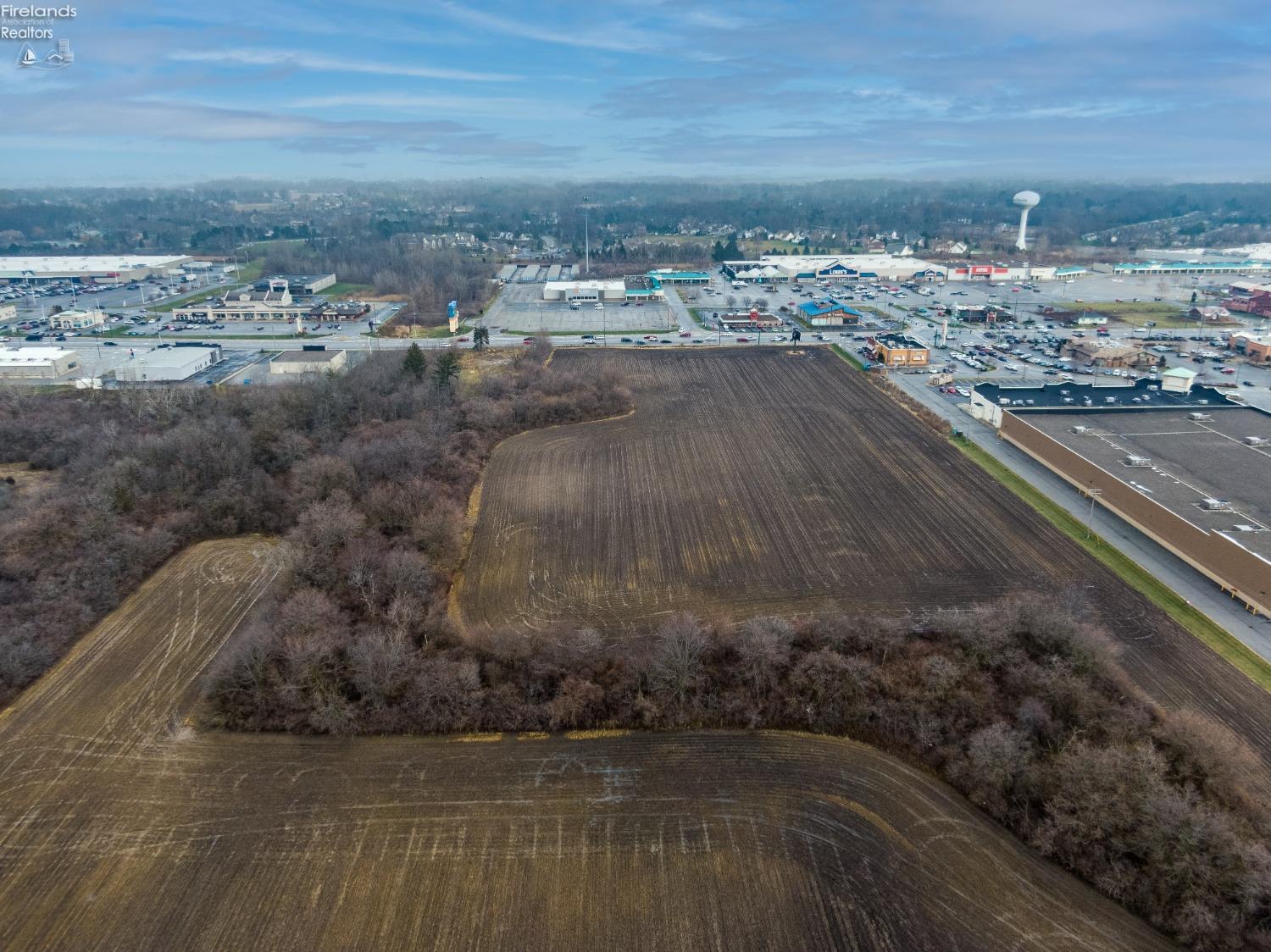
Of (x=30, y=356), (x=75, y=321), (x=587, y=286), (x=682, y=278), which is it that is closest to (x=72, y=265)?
(x=75, y=321)

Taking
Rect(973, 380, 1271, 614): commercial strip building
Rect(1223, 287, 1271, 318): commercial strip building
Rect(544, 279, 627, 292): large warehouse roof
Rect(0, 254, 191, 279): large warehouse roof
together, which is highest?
Rect(0, 254, 191, 279): large warehouse roof

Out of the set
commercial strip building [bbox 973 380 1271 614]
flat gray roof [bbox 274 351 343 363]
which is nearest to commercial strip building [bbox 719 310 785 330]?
commercial strip building [bbox 973 380 1271 614]

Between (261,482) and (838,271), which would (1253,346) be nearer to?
(838,271)

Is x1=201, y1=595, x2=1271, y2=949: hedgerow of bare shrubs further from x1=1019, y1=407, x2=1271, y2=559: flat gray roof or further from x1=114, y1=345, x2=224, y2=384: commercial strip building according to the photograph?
x1=114, y1=345, x2=224, y2=384: commercial strip building

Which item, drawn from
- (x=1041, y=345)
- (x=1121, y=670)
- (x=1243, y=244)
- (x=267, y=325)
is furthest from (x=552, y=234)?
(x=1121, y=670)

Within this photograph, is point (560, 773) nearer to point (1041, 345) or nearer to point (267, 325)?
point (1041, 345)

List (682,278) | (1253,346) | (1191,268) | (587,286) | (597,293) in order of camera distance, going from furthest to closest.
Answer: (1191,268) → (682,278) → (587,286) → (597,293) → (1253,346)
